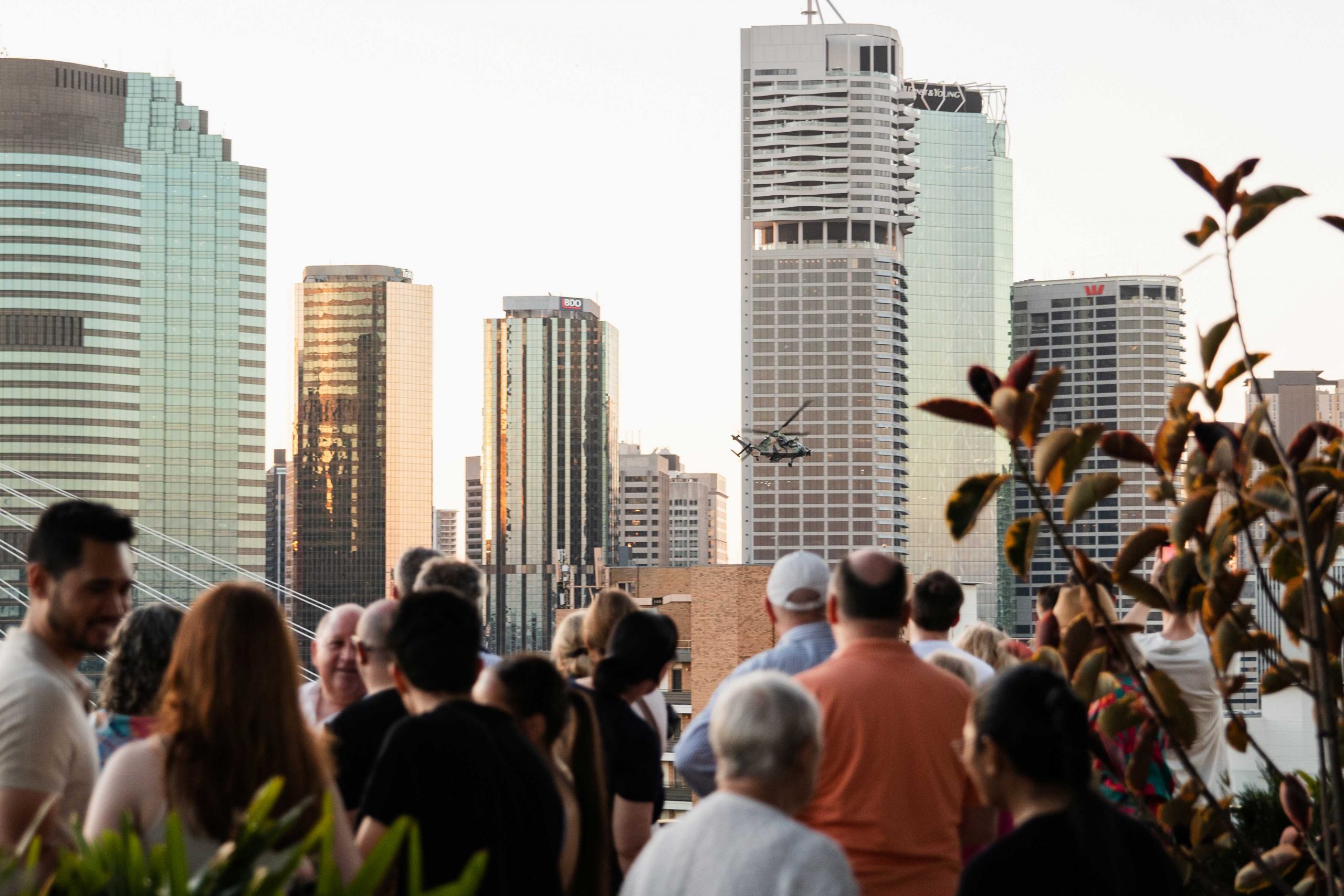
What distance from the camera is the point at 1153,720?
11.8 ft

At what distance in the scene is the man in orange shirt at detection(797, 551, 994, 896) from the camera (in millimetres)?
3205

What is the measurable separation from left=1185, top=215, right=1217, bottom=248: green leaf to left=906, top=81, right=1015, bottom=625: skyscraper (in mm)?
131249

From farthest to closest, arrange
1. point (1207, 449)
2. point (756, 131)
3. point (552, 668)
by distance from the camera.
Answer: point (756, 131) < point (1207, 449) < point (552, 668)

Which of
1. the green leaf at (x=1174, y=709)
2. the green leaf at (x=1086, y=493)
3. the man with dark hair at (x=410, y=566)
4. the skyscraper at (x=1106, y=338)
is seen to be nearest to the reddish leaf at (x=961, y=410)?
the green leaf at (x=1086, y=493)

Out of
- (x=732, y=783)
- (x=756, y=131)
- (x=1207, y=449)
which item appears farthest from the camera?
(x=756, y=131)

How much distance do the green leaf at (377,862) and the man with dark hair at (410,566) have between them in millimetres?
2175

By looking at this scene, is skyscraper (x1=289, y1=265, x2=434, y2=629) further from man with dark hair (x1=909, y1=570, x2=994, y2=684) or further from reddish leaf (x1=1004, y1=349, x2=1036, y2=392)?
reddish leaf (x1=1004, y1=349, x2=1036, y2=392)

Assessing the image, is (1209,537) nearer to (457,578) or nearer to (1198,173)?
(1198,173)

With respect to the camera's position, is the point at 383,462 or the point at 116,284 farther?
the point at 383,462

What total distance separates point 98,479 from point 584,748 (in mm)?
117809

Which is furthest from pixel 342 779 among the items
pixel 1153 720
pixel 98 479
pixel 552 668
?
pixel 98 479

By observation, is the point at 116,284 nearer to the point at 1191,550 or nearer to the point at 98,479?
the point at 98,479

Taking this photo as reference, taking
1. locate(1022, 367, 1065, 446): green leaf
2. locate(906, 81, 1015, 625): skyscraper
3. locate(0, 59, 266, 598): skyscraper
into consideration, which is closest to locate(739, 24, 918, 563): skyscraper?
locate(906, 81, 1015, 625): skyscraper

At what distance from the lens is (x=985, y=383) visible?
329 cm
